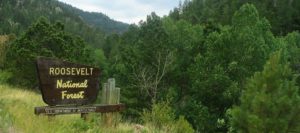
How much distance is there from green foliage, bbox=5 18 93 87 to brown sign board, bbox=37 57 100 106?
96.3ft

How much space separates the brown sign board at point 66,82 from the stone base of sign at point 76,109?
16 centimetres

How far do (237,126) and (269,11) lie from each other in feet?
219

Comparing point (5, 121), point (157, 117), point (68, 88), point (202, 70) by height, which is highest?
point (68, 88)

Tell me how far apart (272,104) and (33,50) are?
20.9m

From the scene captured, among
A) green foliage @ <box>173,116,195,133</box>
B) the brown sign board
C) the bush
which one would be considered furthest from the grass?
the bush

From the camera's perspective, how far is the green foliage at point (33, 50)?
41.4 metres

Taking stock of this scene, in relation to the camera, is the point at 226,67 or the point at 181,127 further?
the point at 226,67

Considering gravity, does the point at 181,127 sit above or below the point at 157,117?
below

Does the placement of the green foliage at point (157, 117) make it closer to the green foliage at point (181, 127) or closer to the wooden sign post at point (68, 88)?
the green foliage at point (181, 127)

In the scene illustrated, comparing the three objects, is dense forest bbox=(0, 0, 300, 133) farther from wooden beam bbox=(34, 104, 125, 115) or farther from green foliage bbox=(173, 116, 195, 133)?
wooden beam bbox=(34, 104, 125, 115)

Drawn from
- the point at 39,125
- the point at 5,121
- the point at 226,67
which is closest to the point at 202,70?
the point at 226,67

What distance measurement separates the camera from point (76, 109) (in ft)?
37.5

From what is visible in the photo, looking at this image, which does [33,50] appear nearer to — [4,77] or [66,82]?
[4,77]

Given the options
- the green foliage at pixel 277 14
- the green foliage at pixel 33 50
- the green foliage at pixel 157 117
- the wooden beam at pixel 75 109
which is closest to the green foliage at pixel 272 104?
the green foliage at pixel 157 117
